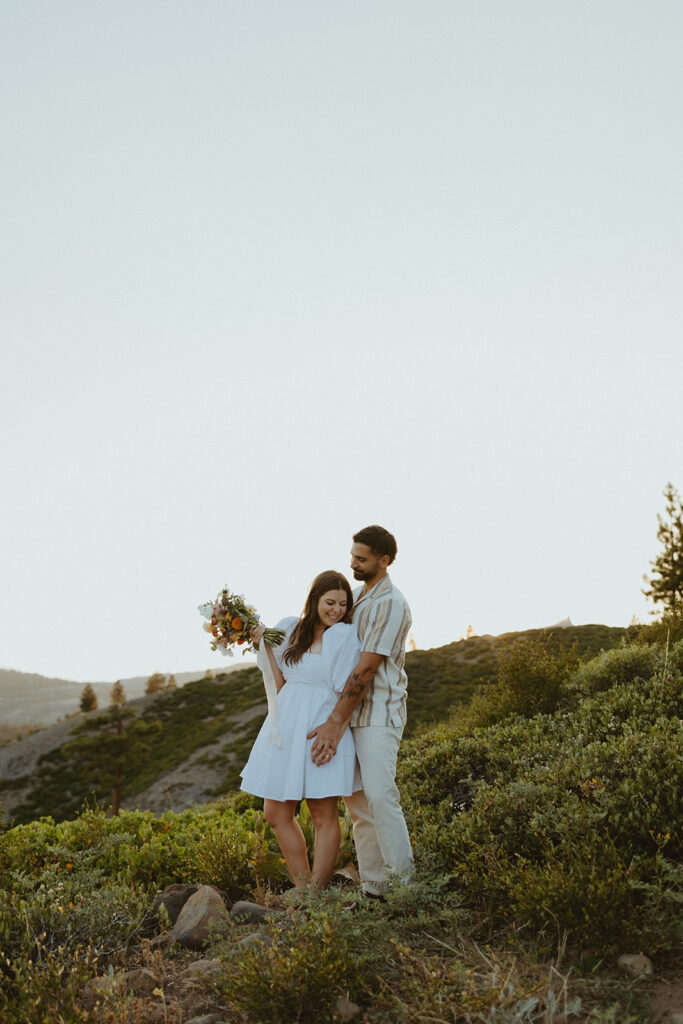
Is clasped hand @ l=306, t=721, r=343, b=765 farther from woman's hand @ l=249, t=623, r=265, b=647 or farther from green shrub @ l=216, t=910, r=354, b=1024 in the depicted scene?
green shrub @ l=216, t=910, r=354, b=1024

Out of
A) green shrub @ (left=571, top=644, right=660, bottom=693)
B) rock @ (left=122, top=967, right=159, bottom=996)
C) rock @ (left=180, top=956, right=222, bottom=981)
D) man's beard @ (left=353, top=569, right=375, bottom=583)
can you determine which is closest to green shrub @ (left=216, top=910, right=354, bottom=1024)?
rock @ (left=180, top=956, right=222, bottom=981)

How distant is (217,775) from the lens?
94.6 feet

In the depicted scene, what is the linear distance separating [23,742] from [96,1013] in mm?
40622

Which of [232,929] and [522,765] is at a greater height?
[522,765]

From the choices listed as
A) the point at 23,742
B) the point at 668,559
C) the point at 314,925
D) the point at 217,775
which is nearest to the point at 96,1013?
the point at 314,925

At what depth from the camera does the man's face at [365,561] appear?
16.4ft

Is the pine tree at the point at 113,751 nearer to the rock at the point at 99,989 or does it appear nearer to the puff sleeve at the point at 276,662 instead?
the puff sleeve at the point at 276,662

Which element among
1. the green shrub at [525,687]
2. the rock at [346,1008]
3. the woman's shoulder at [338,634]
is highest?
the woman's shoulder at [338,634]

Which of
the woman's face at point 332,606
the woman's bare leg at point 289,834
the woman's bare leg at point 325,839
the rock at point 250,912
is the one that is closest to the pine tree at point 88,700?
the rock at point 250,912

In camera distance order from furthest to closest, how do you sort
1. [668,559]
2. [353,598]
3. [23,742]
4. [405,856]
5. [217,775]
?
[23,742] → [217,775] → [668,559] → [353,598] → [405,856]

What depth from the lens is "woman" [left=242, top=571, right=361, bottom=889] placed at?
4.66 m

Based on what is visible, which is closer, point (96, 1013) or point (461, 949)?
point (96, 1013)

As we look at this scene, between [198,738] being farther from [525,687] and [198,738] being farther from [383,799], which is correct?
[383,799]

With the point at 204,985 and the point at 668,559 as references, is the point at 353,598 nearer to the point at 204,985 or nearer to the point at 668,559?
the point at 204,985
